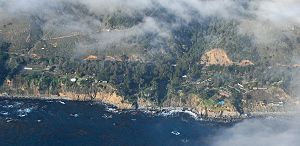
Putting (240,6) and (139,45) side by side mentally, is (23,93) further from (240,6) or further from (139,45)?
(240,6)

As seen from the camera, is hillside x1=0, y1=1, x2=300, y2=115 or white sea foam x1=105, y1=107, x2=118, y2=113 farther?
hillside x1=0, y1=1, x2=300, y2=115

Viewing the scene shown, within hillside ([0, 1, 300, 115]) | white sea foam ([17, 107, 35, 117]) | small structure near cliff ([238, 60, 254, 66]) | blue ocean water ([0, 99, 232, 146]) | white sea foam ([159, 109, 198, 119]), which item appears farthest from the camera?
small structure near cliff ([238, 60, 254, 66])

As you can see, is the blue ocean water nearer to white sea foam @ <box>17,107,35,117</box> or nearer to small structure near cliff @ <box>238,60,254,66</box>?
white sea foam @ <box>17,107,35,117</box>

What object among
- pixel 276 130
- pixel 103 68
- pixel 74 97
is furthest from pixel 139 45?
pixel 276 130

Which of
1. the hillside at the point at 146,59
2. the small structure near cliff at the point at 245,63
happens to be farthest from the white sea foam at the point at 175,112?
the small structure near cliff at the point at 245,63

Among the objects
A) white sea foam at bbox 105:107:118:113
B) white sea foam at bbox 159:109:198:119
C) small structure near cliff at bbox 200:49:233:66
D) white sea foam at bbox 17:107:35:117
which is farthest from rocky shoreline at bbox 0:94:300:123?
small structure near cliff at bbox 200:49:233:66

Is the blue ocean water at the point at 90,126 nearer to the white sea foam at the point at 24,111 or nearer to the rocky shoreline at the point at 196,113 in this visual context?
the white sea foam at the point at 24,111

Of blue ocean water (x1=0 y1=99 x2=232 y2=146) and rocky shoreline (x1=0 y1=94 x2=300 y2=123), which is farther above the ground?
rocky shoreline (x1=0 y1=94 x2=300 y2=123)
